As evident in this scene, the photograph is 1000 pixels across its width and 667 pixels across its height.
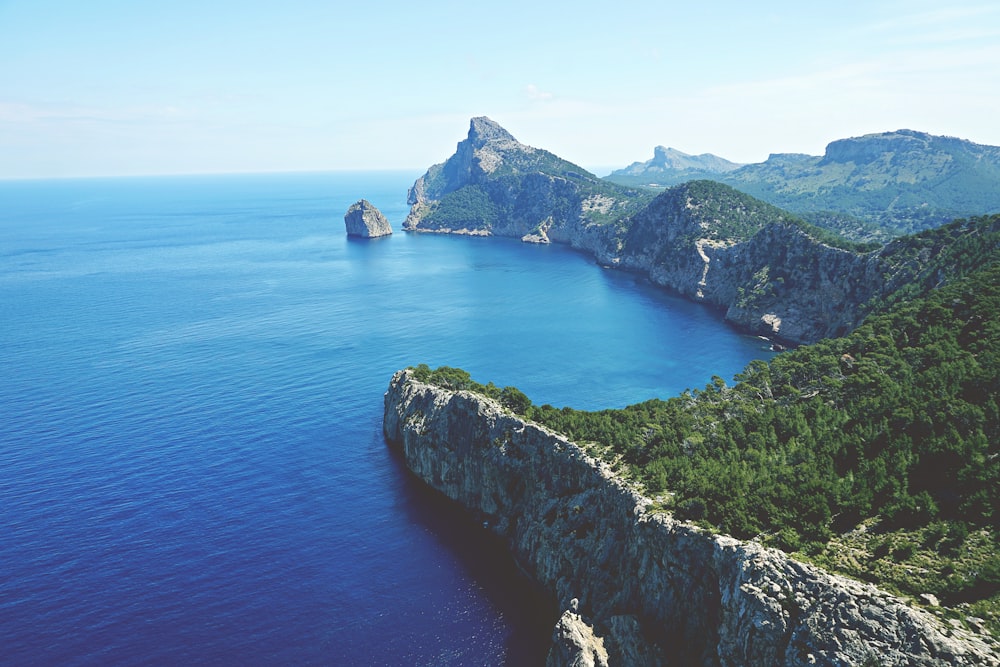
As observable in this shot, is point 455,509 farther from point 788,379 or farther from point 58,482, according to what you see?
point 58,482

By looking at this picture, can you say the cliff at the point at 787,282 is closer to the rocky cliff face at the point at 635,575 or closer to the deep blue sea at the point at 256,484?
the deep blue sea at the point at 256,484

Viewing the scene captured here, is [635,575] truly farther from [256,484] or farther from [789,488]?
[256,484]

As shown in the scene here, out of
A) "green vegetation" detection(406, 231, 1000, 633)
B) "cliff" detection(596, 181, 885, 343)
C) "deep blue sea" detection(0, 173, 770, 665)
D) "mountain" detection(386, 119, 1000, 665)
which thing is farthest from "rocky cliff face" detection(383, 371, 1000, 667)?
"cliff" detection(596, 181, 885, 343)

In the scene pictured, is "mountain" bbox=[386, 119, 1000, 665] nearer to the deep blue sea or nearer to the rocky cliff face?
the rocky cliff face

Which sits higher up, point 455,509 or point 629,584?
point 629,584

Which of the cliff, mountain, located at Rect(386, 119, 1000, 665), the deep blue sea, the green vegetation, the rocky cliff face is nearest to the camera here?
the rocky cliff face

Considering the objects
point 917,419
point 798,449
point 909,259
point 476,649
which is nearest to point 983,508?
point 917,419

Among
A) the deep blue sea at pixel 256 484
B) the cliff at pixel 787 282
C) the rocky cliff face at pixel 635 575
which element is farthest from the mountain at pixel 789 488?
the cliff at pixel 787 282
